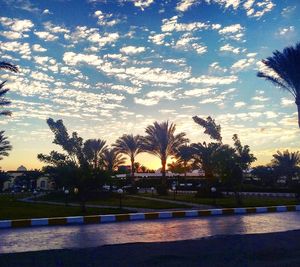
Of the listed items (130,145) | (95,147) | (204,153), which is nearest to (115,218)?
(204,153)

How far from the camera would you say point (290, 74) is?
89.9 feet

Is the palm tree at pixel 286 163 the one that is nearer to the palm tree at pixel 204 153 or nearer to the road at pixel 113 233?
the palm tree at pixel 204 153

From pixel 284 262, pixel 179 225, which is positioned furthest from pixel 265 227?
pixel 284 262

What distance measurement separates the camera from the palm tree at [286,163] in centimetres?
5141

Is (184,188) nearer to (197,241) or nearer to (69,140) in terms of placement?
(69,140)

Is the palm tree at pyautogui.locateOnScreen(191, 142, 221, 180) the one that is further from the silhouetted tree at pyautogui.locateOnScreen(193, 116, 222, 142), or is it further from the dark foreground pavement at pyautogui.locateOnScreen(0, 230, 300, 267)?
the dark foreground pavement at pyautogui.locateOnScreen(0, 230, 300, 267)

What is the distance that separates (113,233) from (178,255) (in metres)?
4.60

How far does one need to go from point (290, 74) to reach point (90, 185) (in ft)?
51.7

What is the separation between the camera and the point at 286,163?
179ft

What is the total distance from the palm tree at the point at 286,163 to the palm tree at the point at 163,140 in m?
14.7

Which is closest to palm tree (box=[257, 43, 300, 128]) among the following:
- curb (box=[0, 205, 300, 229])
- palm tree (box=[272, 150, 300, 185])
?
curb (box=[0, 205, 300, 229])

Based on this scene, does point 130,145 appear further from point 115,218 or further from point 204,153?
point 115,218

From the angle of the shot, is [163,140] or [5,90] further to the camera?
[163,140]

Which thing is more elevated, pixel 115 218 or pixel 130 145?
pixel 130 145
